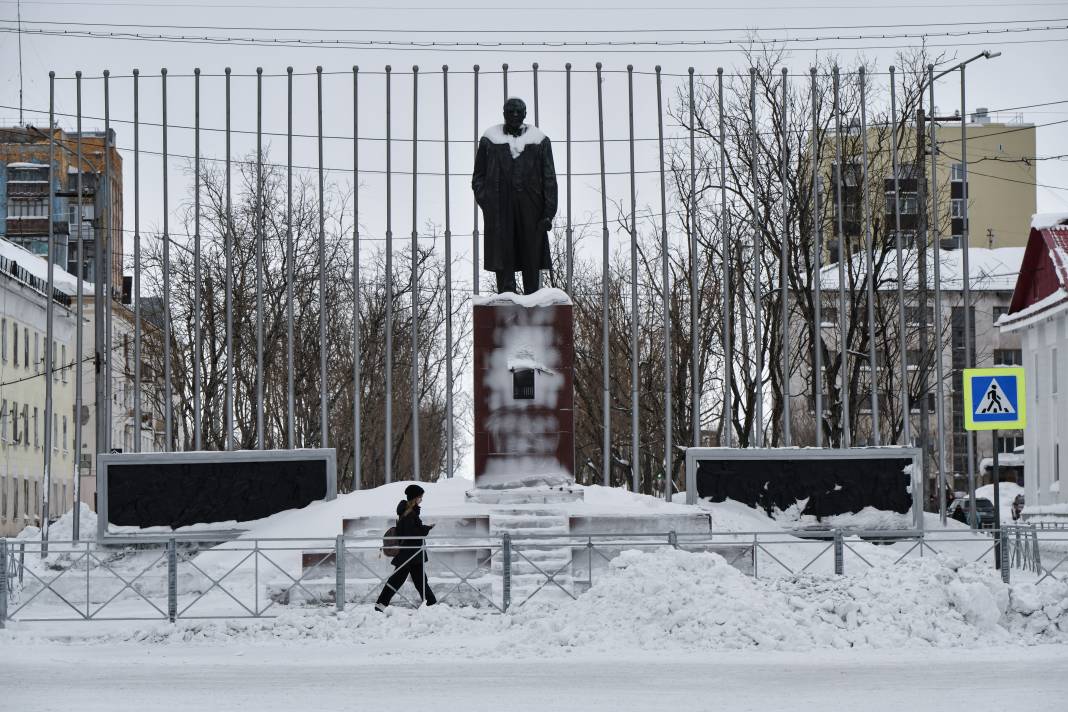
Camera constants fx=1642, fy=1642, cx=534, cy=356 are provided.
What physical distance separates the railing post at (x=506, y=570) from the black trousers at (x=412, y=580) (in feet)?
2.45

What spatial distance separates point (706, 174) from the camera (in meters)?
30.0

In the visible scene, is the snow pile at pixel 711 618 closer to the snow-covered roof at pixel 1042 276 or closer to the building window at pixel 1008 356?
the snow-covered roof at pixel 1042 276

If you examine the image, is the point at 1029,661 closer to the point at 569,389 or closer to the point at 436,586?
the point at 436,586

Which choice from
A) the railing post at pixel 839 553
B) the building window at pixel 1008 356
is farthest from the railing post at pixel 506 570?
the building window at pixel 1008 356

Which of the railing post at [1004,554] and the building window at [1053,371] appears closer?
the railing post at [1004,554]

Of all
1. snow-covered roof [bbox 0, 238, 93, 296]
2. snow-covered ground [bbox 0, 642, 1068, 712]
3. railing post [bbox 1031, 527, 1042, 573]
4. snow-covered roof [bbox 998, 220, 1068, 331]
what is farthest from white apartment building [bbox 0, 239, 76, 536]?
snow-covered ground [bbox 0, 642, 1068, 712]

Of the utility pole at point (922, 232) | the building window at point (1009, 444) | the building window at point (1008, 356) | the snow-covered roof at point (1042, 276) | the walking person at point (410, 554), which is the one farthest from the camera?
the building window at point (1008, 356)

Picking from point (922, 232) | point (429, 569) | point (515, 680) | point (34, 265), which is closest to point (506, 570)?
point (429, 569)

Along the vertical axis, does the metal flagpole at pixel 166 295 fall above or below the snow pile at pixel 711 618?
above

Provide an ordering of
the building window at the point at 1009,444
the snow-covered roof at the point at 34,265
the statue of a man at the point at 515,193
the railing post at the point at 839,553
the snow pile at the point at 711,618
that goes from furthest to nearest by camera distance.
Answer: the building window at the point at 1009,444 → the snow-covered roof at the point at 34,265 → the statue of a man at the point at 515,193 → the railing post at the point at 839,553 → the snow pile at the point at 711,618

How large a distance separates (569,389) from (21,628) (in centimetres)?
741

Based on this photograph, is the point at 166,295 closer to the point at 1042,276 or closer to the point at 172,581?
the point at 172,581

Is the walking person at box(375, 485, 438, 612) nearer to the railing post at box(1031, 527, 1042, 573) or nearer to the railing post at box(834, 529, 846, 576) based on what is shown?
the railing post at box(834, 529, 846, 576)

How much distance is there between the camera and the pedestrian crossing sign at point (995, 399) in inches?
795
